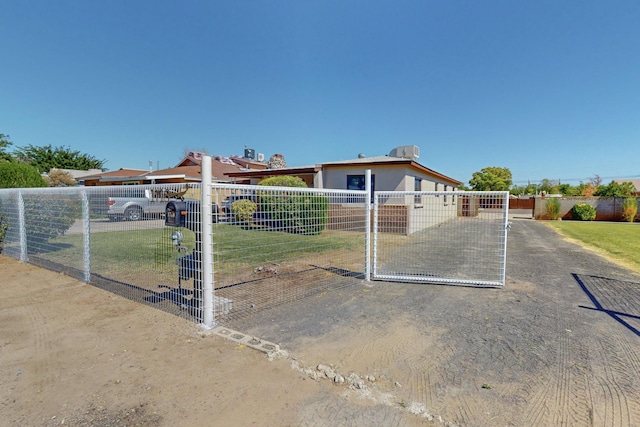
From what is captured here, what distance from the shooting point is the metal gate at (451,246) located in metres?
5.47

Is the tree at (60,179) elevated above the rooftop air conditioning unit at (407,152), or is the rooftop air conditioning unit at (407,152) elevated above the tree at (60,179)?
the rooftop air conditioning unit at (407,152)

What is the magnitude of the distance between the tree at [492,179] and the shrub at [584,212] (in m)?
17.2

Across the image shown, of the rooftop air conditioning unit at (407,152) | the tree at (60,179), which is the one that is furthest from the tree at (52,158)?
the rooftop air conditioning unit at (407,152)

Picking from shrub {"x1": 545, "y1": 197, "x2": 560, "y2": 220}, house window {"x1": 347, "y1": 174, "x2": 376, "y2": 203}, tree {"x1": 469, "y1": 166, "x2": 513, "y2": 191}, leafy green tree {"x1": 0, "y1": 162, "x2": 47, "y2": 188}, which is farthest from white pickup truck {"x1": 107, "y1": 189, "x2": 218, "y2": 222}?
tree {"x1": 469, "y1": 166, "x2": 513, "y2": 191}

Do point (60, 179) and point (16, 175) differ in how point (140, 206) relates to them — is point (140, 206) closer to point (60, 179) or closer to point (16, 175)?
point (16, 175)

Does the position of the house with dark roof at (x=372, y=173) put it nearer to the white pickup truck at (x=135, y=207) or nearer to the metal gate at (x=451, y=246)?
the metal gate at (x=451, y=246)

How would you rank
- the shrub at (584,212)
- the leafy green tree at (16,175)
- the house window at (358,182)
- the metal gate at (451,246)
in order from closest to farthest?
the metal gate at (451,246) < the leafy green tree at (16,175) < the house window at (358,182) < the shrub at (584,212)

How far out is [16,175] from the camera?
7.70 metres

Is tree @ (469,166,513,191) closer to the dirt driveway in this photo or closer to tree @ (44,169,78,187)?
the dirt driveway

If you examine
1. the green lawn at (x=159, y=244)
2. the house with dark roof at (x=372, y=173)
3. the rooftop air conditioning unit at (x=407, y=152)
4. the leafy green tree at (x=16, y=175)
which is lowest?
the green lawn at (x=159, y=244)

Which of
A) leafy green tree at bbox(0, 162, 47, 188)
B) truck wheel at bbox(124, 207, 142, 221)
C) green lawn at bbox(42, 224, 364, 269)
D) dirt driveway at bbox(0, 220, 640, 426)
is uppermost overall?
leafy green tree at bbox(0, 162, 47, 188)

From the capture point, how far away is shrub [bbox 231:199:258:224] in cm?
405

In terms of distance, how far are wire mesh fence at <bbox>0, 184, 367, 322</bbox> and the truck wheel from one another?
0.02 m

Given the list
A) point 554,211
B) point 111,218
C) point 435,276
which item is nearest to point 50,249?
point 111,218
